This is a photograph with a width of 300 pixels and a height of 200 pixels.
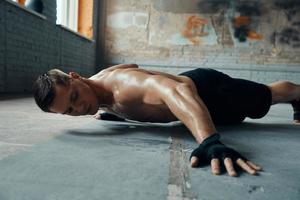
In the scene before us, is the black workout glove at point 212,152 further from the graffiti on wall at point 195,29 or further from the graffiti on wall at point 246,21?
the graffiti on wall at point 246,21

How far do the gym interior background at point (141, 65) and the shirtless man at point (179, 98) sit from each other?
10 cm

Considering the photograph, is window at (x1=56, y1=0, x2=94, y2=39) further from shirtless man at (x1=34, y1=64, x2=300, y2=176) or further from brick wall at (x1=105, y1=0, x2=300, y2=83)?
Result: shirtless man at (x1=34, y1=64, x2=300, y2=176)

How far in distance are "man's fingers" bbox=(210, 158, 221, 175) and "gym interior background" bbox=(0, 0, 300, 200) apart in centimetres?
3

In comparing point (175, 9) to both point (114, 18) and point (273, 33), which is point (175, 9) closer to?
point (114, 18)

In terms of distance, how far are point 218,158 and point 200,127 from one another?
0.24 meters

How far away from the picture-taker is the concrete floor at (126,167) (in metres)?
0.86

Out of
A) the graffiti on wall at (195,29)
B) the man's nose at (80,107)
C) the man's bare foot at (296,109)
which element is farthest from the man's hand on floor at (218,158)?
the graffiti on wall at (195,29)

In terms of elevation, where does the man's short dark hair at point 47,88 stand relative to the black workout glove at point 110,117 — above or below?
above

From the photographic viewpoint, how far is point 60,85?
1.68 metres

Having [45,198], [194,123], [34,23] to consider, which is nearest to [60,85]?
[194,123]

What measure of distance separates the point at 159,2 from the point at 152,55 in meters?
1.36

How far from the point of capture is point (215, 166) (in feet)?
3.52

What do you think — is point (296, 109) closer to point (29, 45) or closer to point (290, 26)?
point (29, 45)

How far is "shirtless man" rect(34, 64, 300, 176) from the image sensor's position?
1210 millimetres
